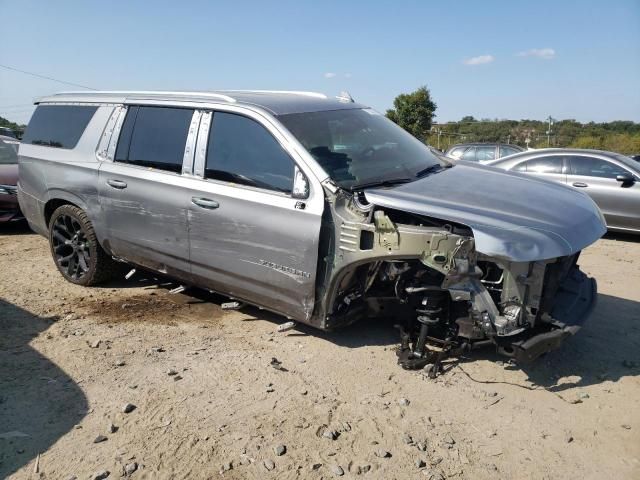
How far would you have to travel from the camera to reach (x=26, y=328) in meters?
4.52

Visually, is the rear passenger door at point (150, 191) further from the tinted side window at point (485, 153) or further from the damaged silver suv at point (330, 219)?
the tinted side window at point (485, 153)

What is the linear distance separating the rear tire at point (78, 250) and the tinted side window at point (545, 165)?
6.95m

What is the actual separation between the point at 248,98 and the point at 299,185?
1.11m

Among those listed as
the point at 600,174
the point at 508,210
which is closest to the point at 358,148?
the point at 508,210

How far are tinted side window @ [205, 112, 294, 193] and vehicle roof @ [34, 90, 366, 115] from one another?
0.63 ft

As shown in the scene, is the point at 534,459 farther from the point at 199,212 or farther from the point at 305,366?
the point at 199,212

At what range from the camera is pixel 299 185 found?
3.75 metres

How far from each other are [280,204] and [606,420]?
2482 mm

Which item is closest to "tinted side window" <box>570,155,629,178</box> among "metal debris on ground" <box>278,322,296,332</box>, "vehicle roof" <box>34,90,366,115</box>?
"vehicle roof" <box>34,90,366,115</box>

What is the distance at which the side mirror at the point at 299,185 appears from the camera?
3.72m

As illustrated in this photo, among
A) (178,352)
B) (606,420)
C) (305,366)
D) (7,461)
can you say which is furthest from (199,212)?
(606,420)

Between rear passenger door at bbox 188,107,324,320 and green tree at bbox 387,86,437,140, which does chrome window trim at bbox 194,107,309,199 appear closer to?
rear passenger door at bbox 188,107,324,320

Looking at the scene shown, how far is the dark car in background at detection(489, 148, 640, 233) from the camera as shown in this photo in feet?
26.8

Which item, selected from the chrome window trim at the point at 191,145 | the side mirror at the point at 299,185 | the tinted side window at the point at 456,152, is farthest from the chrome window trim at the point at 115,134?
the tinted side window at the point at 456,152
